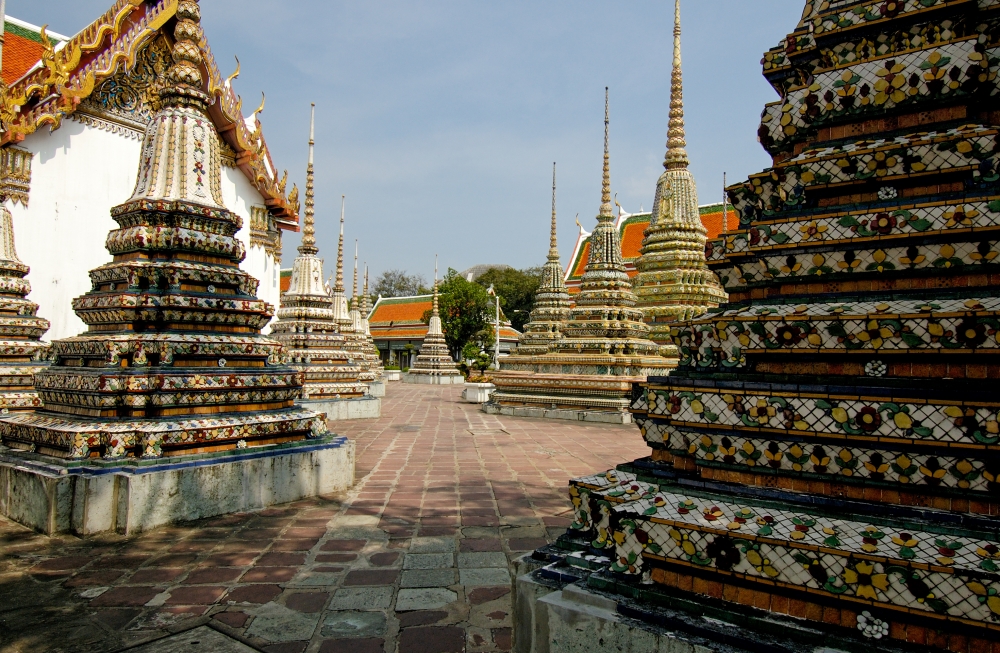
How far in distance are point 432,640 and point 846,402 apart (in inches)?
82.4

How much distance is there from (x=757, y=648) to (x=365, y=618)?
195cm

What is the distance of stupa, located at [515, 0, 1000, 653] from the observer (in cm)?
216

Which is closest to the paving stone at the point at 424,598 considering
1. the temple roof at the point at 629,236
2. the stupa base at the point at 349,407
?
the stupa base at the point at 349,407

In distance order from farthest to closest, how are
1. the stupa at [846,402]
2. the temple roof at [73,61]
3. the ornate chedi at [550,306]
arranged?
the ornate chedi at [550,306] < the temple roof at [73,61] < the stupa at [846,402]

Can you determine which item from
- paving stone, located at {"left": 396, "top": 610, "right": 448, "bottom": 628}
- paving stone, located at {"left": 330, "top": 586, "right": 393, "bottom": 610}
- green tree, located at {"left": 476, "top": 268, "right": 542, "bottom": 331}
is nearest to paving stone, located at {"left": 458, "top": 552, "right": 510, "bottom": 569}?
paving stone, located at {"left": 330, "top": 586, "right": 393, "bottom": 610}

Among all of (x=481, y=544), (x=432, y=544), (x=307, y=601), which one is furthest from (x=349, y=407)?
(x=307, y=601)

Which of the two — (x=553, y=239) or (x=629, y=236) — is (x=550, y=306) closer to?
(x=553, y=239)

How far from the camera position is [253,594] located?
3518mm

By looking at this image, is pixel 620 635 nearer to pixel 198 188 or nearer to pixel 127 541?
pixel 127 541

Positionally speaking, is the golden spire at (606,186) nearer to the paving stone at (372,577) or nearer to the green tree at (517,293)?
the paving stone at (372,577)

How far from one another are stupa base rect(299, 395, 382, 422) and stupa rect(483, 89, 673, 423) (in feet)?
11.1

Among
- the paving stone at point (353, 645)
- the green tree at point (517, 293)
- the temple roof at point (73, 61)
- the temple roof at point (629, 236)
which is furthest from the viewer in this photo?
the green tree at point (517, 293)

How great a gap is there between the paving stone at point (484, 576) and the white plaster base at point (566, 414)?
9.47 meters

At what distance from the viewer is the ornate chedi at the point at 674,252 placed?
55.3 ft
